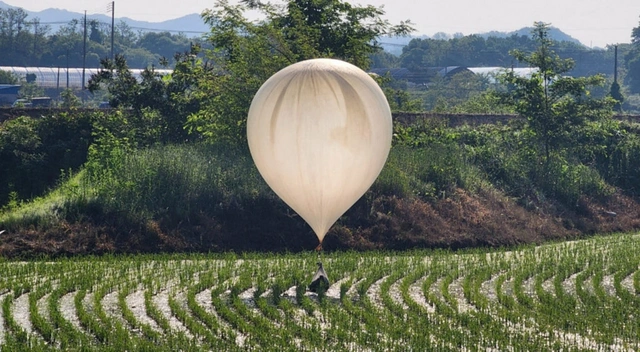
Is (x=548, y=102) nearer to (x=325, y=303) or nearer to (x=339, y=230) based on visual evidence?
(x=339, y=230)

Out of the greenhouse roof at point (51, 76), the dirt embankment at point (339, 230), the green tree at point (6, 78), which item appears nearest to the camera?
the dirt embankment at point (339, 230)

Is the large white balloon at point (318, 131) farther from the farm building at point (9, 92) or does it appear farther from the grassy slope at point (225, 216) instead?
the farm building at point (9, 92)

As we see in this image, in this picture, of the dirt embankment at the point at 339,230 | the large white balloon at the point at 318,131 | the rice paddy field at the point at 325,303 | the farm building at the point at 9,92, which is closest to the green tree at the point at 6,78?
the farm building at the point at 9,92

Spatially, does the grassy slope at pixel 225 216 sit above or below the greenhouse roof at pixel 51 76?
below

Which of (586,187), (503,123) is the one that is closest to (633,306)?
(586,187)

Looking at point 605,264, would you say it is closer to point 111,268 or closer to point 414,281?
point 414,281

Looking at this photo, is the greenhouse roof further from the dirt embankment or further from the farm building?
the dirt embankment

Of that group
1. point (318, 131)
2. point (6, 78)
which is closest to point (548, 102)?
point (318, 131)
